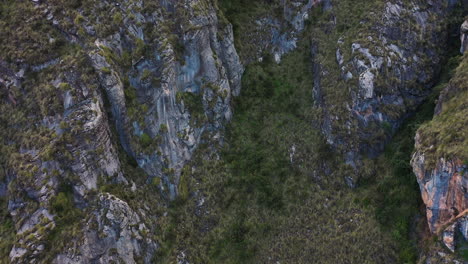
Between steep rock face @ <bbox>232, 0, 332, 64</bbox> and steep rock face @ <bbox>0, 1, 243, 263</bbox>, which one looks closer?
steep rock face @ <bbox>0, 1, 243, 263</bbox>

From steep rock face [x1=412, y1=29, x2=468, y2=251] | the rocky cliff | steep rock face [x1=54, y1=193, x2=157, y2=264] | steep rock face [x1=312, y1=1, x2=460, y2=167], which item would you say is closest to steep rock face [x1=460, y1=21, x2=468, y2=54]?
the rocky cliff

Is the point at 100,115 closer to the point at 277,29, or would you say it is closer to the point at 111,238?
the point at 111,238

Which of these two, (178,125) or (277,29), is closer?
(178,125)

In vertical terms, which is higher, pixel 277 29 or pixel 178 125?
pixel 277 29

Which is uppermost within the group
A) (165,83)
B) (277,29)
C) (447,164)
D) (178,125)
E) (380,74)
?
(277,29)

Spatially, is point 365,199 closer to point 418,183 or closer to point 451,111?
point 418,183

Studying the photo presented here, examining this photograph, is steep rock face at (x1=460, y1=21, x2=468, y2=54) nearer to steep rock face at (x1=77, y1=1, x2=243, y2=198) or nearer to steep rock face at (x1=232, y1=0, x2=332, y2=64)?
steep rock face at (x1=232, y1=0, x2=332, y2=64)

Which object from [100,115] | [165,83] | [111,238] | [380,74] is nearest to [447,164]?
[380,74]

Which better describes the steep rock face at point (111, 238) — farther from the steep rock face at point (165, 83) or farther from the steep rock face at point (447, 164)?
the steep rock face at point (447, 164)
